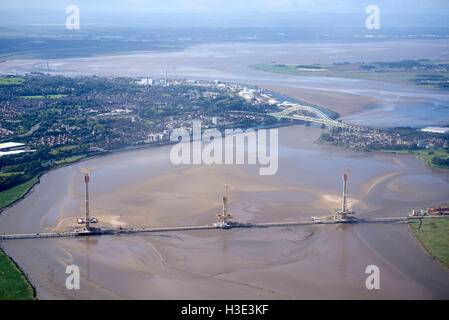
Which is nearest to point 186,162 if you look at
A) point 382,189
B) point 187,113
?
point 382,189

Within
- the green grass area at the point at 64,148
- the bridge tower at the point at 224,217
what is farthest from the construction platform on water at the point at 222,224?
the green grass area at the point at 64,148

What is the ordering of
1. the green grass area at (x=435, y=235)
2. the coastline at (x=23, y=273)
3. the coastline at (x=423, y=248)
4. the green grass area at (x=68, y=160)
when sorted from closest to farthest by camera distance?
the coastline at (x=23, y=273) → the coastline at (x=423, y=248) → the green grass area at (x=435, y=235) → the green grass area at (x=68, y=160)

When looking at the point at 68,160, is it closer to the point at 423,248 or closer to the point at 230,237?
the point at 230,237

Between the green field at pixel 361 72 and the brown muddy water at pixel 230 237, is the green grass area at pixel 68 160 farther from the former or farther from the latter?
the green field at pixel 361 72

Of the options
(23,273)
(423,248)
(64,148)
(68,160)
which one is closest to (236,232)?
(423,248)

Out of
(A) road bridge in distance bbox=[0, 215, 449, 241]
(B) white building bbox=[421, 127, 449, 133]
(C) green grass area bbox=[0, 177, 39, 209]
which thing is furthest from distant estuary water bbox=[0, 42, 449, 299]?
(B) white building bbox=[421, 127, 449, 133]

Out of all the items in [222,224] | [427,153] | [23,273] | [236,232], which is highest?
[427,153]

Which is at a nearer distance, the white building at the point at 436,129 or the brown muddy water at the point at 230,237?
the brown muddy water at the point at 230,237
